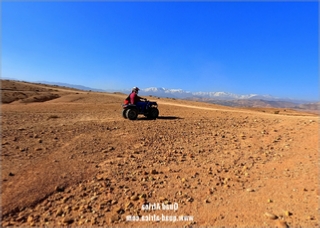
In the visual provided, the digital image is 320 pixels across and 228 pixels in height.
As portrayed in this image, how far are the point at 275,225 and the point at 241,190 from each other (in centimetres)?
124

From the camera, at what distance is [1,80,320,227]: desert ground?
4410 mm

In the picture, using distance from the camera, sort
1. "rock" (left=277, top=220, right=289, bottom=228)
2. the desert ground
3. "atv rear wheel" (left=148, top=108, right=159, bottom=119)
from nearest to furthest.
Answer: "rock" (left=277, top=220, right=289, bottom=228)
the desert ground
"atv rear wheel" (left=148, top=108, right=159, bottom=119)

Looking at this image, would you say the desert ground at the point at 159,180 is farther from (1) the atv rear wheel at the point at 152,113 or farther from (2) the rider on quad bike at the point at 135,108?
(1) the atv rear wheel at the point at 152,113

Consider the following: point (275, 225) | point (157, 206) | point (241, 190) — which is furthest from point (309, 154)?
point (157, 206)

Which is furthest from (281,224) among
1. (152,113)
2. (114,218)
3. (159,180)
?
(152,113)

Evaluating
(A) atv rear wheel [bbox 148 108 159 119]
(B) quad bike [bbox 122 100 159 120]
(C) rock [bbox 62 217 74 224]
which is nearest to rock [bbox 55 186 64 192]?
(C) rock [bbox 62 217 74 224]

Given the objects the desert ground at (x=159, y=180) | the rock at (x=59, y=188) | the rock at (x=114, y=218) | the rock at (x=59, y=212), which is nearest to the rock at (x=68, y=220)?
the desert ground at (x=159, y=180)

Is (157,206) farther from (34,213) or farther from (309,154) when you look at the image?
(309,154)

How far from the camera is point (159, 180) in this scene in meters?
5.80

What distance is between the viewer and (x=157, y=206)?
481 centimetres

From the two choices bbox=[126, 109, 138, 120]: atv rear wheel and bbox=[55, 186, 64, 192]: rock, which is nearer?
bbox=[55, 186, 64, 192]: rock

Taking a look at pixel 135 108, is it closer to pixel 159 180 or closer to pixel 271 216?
pixel 159 180

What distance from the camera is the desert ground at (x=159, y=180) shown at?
4.41 metres

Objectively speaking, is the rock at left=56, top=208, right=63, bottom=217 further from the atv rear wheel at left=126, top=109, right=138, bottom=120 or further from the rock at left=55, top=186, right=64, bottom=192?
the atv rear wheel at left=126, top=109, right=138, bottom=120
